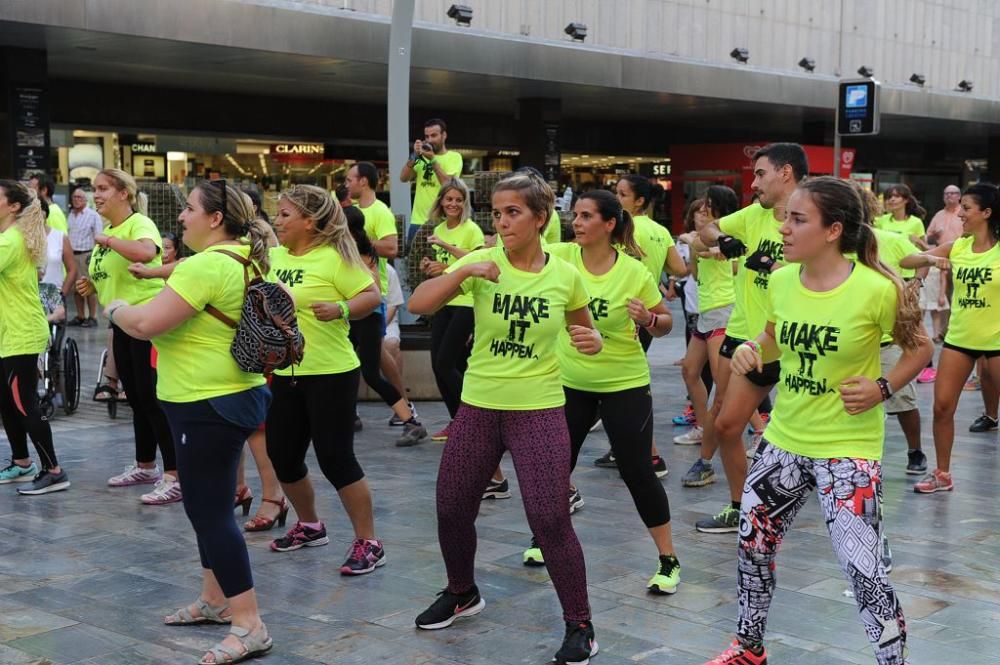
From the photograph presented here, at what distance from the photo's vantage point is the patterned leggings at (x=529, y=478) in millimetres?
4797

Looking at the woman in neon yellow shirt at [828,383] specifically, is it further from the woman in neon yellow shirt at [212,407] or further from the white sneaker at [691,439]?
the white sneaker at [691,439]

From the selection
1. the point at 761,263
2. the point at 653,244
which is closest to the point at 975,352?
the point at 653,244

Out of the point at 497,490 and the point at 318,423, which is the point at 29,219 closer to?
the point at 318,423

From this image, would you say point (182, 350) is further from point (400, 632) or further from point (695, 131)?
point (695, 131)

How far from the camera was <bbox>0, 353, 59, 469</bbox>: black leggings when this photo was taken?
25.4 ft

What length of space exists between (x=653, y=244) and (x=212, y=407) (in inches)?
147

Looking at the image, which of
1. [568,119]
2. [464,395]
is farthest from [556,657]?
[568,119]

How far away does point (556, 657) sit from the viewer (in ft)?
15.8

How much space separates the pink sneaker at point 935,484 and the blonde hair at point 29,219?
5.68m

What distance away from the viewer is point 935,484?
802cm

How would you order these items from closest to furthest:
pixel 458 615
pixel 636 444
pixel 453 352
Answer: pixel 458 615 → pixel 636 444 → pixel 453 352

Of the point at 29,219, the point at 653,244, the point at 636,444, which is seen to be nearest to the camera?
the point at 636,444

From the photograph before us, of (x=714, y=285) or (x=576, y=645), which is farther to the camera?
(x=714, y=285)

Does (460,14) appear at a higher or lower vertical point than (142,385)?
higher
